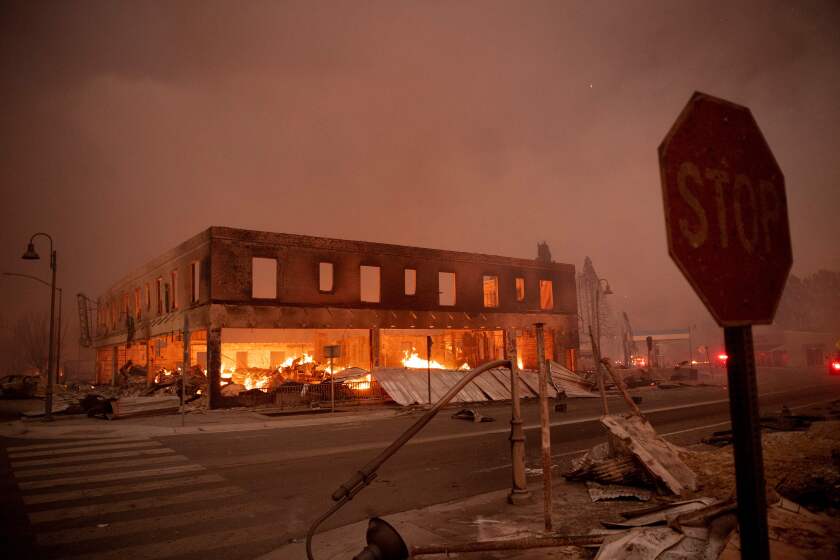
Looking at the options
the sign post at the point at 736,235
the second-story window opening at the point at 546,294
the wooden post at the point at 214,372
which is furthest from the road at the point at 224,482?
the second-story window opening at the point at 546,294

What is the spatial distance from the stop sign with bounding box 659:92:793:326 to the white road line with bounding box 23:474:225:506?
7874 mm

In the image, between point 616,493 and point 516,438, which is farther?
point 616,493

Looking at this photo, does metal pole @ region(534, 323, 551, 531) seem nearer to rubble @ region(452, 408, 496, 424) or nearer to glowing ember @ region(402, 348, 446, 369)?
rubble @ region(452, 408, 496, 424)

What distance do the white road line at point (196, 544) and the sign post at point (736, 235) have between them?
472 centimetres

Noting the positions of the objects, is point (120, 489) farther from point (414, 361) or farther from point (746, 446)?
point (414, 361)

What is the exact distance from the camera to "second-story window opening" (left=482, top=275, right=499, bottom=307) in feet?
113

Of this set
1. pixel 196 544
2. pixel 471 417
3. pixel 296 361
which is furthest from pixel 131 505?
pixel 296 361

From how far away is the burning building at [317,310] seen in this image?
81.3ft

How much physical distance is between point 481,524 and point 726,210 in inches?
169

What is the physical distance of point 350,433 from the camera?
519 inches

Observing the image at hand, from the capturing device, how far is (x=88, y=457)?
32.1ft

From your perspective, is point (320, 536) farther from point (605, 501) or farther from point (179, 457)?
point (179, 457)

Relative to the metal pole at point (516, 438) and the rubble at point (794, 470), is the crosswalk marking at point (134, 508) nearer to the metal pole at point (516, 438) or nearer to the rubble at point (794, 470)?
the metal pole at point (516, 438)

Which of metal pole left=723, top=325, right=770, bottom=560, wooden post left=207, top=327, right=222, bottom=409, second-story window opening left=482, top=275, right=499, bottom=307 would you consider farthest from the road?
second-story window opening left=482, top=275, right=499, bottom=307
